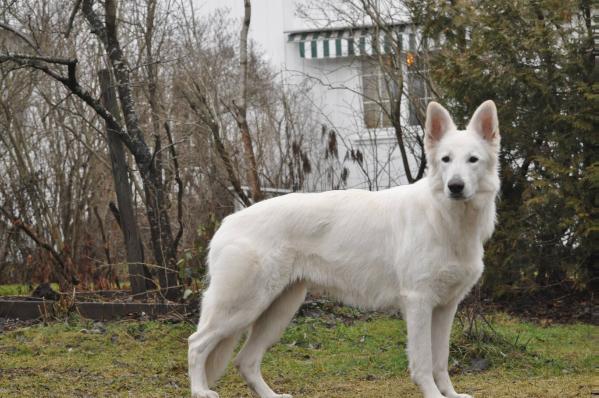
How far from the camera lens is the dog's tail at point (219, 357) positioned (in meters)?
5.66

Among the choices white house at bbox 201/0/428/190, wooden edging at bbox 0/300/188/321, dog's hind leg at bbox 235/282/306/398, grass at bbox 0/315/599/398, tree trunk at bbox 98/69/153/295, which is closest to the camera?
dog's hind leg at bbox 235/282/306/398

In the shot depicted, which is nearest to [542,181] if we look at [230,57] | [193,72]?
[193,72]

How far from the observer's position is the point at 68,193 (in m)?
13.3

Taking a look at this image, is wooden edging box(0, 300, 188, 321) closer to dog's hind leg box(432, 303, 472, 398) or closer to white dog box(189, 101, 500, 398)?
white dog box(189, 101, 500, 398)

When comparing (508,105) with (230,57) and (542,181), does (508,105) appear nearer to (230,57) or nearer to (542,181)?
(542,181)

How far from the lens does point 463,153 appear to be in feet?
17.6

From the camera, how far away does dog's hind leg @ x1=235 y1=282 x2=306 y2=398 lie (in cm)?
579

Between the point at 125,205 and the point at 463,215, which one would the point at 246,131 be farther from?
the point at 463,215

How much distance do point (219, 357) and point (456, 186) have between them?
1.87 meters

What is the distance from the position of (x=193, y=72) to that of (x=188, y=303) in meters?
6.64

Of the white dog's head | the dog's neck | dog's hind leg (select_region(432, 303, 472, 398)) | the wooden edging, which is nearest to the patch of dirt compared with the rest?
the wooden edging

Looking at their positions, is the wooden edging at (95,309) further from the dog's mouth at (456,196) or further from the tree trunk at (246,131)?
the dog's mouth at (456,196)

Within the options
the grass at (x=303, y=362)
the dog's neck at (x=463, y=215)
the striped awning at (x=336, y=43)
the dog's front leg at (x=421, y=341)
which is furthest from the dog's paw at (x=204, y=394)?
the striped awning at (x=336, y=43)

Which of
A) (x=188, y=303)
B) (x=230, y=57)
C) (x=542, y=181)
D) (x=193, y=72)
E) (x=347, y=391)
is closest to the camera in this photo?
(x=347, y=391)
